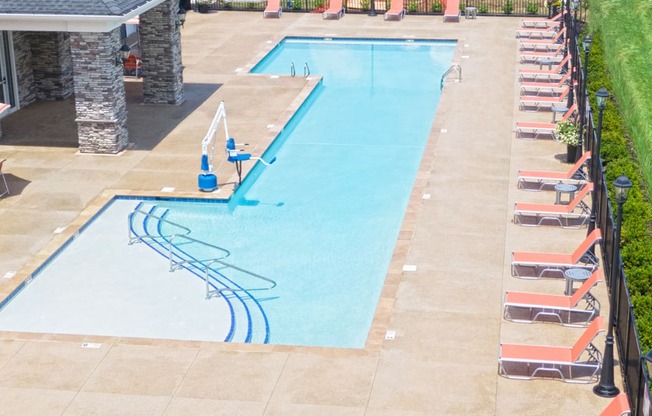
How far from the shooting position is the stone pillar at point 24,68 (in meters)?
32.5

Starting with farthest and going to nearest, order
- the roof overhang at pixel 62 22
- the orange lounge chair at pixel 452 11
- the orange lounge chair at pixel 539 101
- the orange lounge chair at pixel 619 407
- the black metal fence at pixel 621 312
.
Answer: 1. the orange lounge chair at pixel 452 11
2. the orange lounge chair at pixel 539 101
3. the roof overhang at pixel 62 22
4. the orange lounge chair at pixel 619 407
5. the black metal fence at pixel 621 312

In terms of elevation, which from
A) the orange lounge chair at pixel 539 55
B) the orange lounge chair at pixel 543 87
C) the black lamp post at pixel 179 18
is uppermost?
the black lamp post at pixel 179 18

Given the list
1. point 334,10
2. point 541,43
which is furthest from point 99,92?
point 334,10

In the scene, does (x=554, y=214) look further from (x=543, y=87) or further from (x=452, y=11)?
(x=452, y=11)

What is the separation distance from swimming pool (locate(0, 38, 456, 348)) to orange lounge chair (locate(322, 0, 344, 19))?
1055 centimetres

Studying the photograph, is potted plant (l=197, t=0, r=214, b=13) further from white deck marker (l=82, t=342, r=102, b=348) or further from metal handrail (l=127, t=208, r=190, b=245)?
white deck marker (l=82, t=342, r=102, b=348)

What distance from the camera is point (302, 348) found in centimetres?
1884

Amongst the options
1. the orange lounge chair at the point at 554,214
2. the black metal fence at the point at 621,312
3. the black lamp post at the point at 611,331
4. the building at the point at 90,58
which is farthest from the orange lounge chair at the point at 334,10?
the black lamp post at the point at 611,331

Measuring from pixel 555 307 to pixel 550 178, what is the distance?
6845 mm

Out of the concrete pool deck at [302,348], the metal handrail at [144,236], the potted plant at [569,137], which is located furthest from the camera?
the potted plant at [569,137]

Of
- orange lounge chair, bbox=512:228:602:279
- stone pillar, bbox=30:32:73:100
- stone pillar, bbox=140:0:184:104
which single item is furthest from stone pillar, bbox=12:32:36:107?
orange lounge chair, bbox=512:228:602:279

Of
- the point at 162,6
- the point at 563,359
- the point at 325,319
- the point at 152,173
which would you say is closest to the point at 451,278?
A: the point at 325,319

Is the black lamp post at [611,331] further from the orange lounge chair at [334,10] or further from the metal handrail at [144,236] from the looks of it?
the orange lounge chair at [334,10]

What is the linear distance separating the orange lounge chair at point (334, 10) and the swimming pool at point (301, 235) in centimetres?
1055
